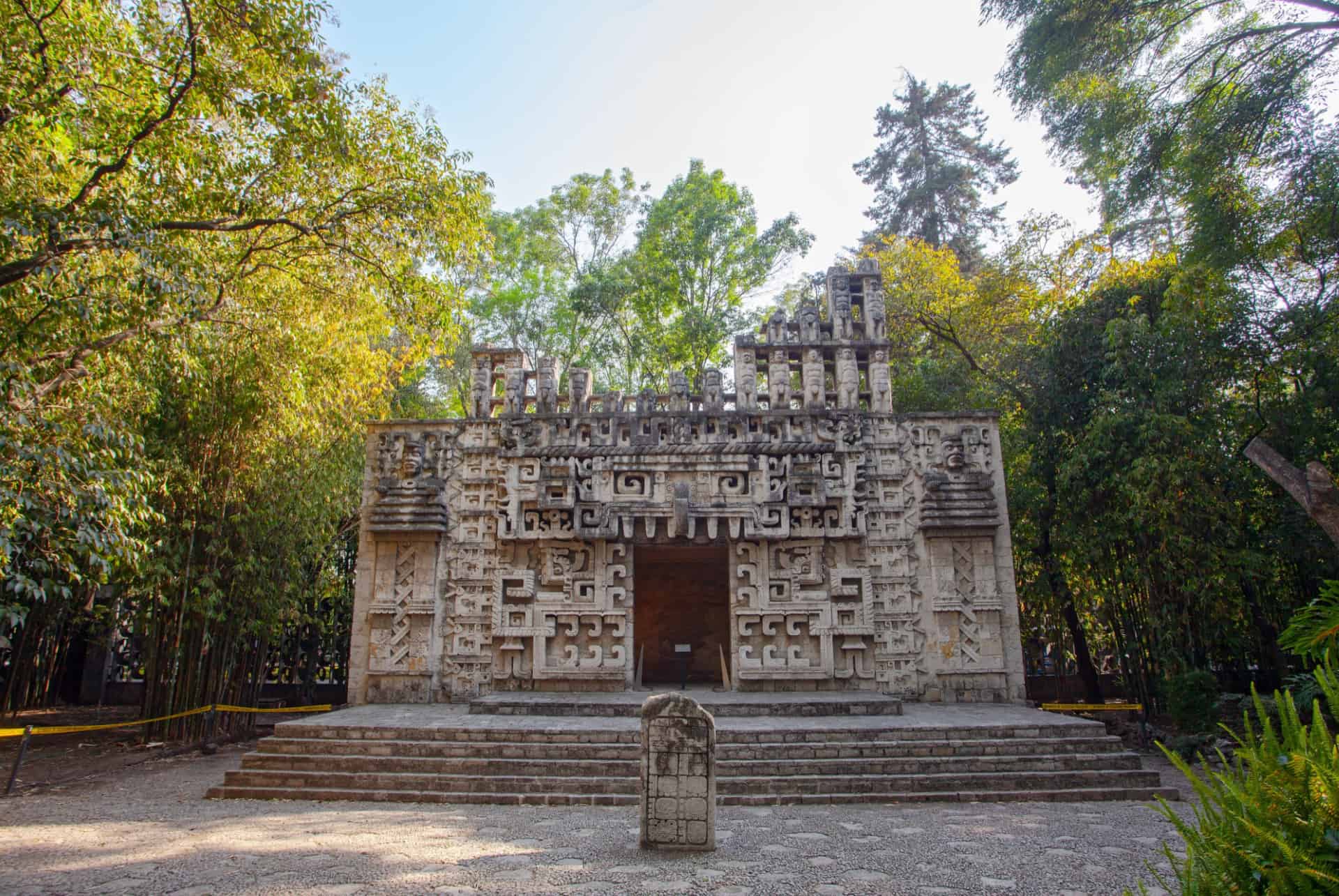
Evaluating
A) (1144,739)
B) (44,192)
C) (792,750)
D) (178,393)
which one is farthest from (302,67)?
(1144,739)

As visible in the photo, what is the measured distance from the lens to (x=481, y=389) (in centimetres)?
1232

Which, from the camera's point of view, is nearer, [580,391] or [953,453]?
[953,453]

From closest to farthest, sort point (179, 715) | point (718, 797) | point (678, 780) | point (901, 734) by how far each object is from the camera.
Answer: point (678, 780) < point (718, 797) < point (901, 734) < point (179, 715)

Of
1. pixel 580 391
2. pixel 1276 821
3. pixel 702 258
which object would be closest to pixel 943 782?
pixel 1276 821

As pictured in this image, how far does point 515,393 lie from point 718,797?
22.5 ft

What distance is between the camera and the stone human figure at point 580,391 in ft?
40.0

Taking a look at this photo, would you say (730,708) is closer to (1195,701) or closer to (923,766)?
(923,766)

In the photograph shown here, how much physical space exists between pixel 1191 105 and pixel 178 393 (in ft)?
44.5

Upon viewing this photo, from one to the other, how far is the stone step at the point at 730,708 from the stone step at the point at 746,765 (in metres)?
1.68

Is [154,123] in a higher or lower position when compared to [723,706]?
higher

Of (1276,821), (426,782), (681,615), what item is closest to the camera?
(1276,821)

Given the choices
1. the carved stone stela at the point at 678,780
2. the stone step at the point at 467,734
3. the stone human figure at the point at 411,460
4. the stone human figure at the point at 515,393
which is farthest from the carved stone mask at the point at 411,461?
the carved stone stela at the point at 678,780

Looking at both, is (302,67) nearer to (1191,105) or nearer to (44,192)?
(44,192)

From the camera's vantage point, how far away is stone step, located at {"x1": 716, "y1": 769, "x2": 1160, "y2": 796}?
25.0ft
